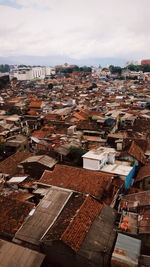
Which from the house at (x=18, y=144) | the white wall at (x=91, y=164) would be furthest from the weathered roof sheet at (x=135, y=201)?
the house at (x=18, y=144)

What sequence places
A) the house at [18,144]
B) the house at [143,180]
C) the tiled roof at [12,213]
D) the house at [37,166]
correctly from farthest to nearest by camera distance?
1. the house at [18,144]
2. the house at [37,166]
3. the house at [143,180]
4. the tiled roof at [12,213]

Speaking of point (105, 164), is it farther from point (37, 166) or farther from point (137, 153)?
point (37, 166)

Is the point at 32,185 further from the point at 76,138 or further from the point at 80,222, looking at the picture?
the point at 76,138

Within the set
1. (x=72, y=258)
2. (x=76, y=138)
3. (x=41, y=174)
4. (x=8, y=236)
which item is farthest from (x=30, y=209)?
(x=76, y=138)

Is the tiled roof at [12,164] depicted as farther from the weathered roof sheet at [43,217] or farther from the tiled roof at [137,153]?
the tiled roof at [137,153]

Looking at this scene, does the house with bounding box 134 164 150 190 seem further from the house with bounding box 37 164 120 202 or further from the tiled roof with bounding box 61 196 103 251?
the tiled roof with bounding box 61 196 103 251
